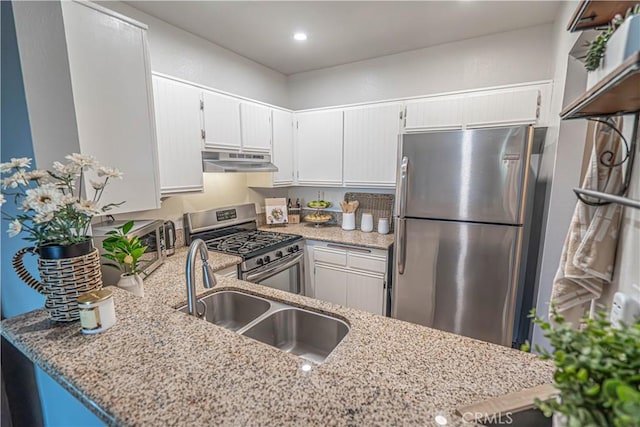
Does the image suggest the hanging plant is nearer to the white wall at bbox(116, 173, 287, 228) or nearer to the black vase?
the black vase

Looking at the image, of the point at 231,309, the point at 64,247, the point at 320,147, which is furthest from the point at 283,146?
the point at 64,247

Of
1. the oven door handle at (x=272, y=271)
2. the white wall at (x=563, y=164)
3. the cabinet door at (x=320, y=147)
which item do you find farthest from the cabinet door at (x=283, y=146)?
the white wall at (x=563, y=164)

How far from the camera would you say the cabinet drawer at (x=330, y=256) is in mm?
2677

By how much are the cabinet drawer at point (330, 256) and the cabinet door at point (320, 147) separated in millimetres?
737

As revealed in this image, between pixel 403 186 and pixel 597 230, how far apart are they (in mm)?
1336

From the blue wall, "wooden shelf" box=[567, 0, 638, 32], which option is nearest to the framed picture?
the blue wall

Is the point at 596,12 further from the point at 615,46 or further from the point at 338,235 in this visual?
the point at 338,235

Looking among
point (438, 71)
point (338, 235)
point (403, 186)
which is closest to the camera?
point (403, 186)

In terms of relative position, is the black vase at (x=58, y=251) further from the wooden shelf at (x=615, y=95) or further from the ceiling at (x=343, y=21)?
the ceiling at (x=343, y=21)

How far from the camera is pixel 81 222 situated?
1012 millimetres

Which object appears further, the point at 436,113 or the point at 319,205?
the point at 319,205

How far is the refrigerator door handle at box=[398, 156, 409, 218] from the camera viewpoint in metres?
2.15

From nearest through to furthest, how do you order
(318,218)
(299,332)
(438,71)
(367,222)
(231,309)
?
(299,332) < (231,309) < (438,71) < (367,222) < (318,218)

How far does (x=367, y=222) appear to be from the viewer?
9.73 ft
